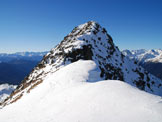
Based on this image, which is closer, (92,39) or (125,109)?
(125,109)

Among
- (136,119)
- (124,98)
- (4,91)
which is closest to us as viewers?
(136,119)

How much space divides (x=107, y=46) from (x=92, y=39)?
52.1 ft

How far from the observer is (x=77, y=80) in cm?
1862

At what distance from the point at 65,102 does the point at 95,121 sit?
4.72m

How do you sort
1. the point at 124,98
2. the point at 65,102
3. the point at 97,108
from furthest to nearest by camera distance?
the point at 65,102 → the point at 124,98 → the point at 97,108

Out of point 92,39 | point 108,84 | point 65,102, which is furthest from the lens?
point 92,39

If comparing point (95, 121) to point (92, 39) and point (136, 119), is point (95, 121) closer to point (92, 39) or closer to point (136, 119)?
point (136, 119)

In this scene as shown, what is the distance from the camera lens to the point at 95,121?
8.85 meters

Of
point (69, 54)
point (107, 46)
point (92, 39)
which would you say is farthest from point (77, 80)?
point (107, 46)

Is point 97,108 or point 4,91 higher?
point 4,91

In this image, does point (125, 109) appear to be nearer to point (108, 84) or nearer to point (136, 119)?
point (136, 119)

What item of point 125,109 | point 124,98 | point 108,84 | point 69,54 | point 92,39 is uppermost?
point 92,39

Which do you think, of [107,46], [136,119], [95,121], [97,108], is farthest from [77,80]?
[107,46]

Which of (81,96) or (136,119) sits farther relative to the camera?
(81,96)
